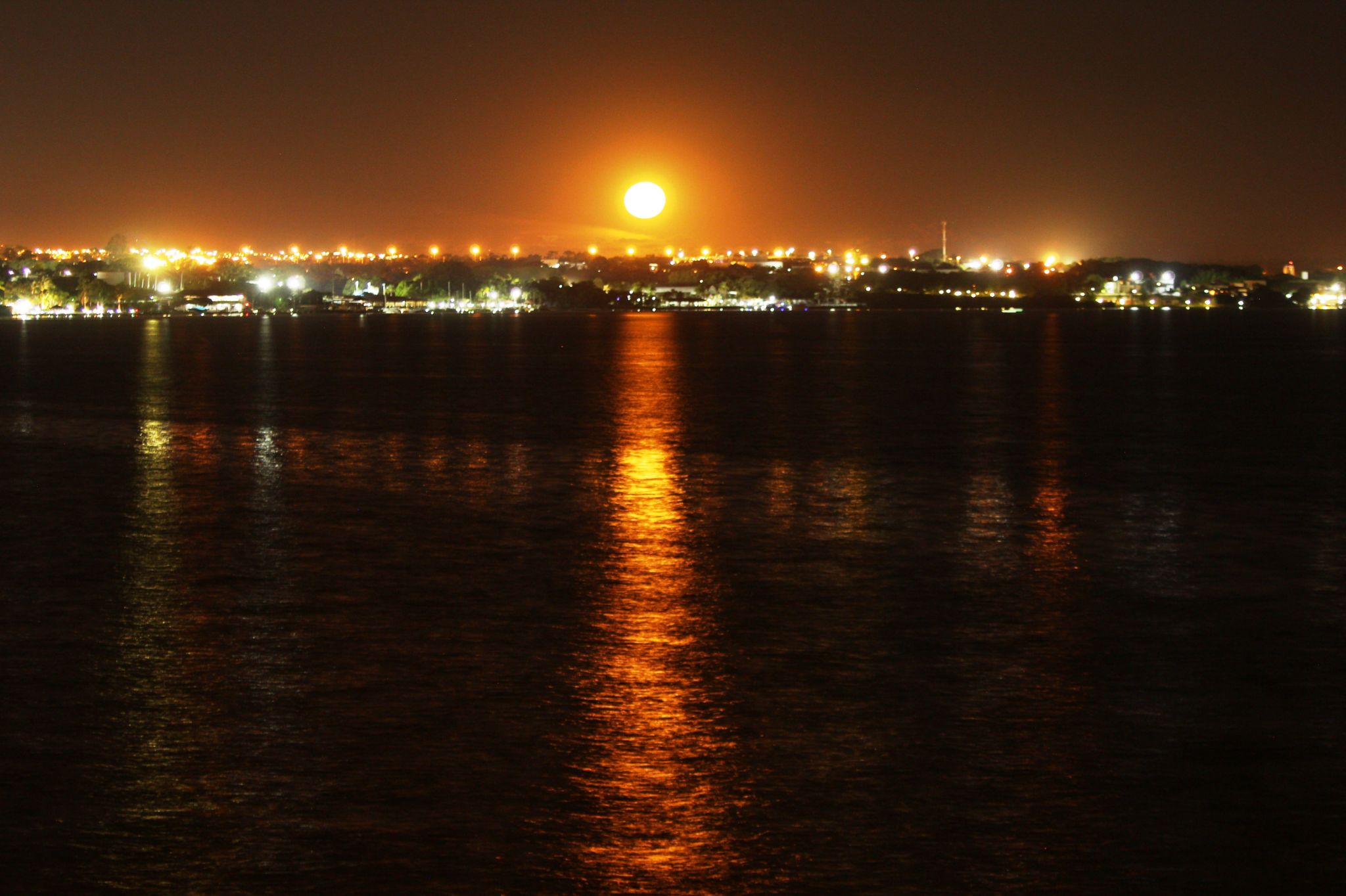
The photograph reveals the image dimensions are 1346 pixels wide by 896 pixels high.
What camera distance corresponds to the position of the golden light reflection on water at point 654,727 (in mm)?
5035

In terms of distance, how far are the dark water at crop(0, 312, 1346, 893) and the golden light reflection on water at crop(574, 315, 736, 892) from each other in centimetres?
3

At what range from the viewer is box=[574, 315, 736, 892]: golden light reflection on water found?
504 centimetres

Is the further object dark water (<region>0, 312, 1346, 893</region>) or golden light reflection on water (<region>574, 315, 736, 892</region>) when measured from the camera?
dark water (<region>0, 312, 1346, 893</region>)

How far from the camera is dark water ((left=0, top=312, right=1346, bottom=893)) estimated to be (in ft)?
16.9

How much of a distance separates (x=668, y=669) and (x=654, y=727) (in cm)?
108

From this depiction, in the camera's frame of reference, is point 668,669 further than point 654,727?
Yes

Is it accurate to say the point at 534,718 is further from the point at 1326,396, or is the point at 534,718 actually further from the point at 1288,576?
the point at 1326,396

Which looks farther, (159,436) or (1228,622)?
(159,436)

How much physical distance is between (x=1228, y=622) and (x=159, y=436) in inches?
671

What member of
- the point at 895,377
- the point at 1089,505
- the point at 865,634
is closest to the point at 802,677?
the point at 865,634

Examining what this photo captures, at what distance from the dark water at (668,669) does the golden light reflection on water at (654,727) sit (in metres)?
0.03

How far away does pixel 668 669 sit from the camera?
25.0 ft

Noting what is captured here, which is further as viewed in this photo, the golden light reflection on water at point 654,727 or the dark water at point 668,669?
the dark water at point 668,669

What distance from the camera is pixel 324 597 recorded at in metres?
9.56
